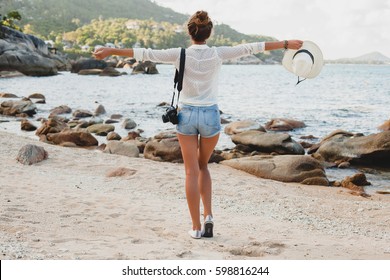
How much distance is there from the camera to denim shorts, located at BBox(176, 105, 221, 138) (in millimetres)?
4715

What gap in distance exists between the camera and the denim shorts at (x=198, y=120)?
4715 millimetres

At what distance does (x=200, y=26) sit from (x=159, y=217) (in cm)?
273

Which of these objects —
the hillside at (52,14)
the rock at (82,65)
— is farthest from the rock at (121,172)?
the hillside at (52,14)

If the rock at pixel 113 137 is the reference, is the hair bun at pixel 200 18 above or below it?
above

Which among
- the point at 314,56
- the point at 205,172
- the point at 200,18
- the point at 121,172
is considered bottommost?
the point at 121,172

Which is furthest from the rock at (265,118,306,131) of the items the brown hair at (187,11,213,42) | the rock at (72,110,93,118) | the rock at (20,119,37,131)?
the brown hair at (187,11,213,42)

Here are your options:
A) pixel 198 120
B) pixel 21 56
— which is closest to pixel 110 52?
pixel 198 120

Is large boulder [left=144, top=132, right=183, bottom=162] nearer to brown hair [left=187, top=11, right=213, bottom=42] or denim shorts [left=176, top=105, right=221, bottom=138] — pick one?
denim shorts [left=176, top=105, right=221, bottom=138]

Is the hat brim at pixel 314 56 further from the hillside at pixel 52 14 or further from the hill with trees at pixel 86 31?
the hillside at pixel 52 14

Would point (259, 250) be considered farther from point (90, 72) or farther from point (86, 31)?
point (86, 31)

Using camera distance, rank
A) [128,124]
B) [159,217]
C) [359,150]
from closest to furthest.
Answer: [159,217] < [359,150] < [128,124]

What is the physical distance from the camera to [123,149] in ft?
40.9

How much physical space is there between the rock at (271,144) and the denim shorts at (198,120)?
8.80 metres

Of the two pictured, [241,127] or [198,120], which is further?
[241,127]
